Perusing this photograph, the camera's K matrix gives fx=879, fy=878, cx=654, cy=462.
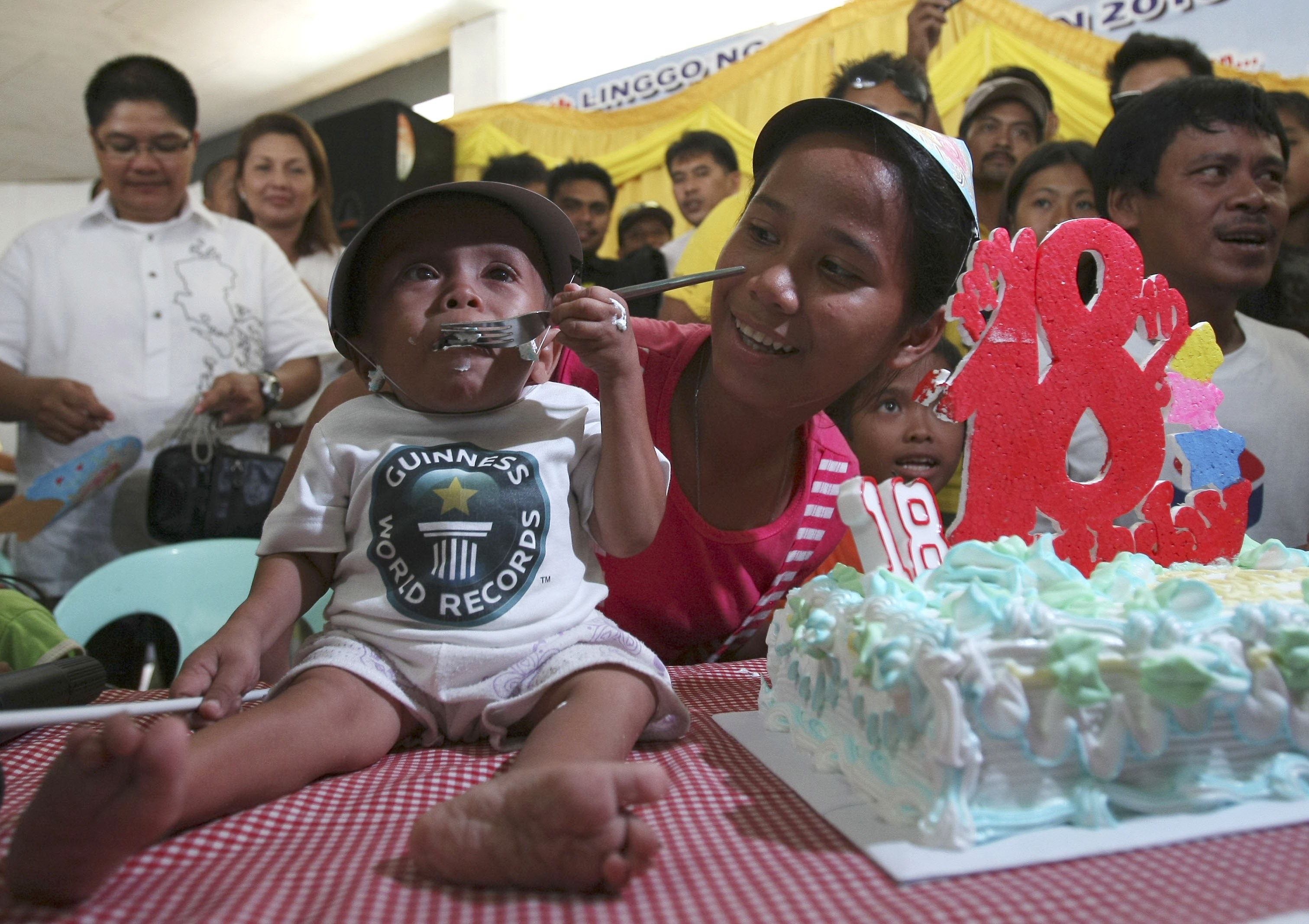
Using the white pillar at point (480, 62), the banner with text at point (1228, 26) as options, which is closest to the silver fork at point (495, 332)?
the banner with text at point (1228, 26)

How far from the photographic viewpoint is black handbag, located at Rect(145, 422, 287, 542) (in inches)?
85.7

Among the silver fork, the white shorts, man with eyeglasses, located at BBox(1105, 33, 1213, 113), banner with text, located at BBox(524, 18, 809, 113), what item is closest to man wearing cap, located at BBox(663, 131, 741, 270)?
banner with text, located at BBox(524, 18, 809, 113)

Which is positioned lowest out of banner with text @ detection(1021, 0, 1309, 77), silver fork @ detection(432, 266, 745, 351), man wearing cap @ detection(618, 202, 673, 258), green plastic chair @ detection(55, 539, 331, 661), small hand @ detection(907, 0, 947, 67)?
green plastic chair @ detection(55, 539, 331, 661)

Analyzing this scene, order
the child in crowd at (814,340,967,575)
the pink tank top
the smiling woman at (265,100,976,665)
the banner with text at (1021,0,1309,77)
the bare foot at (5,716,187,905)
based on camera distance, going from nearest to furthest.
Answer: the bare foot at (5,716,187,905) → the smiling woman at (265,100,976,665) → the pink tank top → the child in crowd at (814,340,967,575) → the banner with text at (1021,0,1309,77)

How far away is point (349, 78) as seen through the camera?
391 cm

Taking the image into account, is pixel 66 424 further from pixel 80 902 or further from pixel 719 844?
pixel 719 844

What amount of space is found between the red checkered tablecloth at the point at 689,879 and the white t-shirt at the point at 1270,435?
141 centimetres

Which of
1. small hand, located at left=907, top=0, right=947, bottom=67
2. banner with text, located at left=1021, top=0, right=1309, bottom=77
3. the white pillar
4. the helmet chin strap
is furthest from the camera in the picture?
the white pillar

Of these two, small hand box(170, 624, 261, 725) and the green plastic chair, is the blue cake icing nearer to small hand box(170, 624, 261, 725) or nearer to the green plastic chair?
small hand box(170, 624, 261, 725)

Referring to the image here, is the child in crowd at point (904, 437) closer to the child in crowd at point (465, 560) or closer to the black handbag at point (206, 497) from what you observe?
the child in crowd at point (465, 560)

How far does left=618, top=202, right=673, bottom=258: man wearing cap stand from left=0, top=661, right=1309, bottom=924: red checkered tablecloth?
92.8 inches

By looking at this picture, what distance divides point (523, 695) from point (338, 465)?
→ 289 millimetres

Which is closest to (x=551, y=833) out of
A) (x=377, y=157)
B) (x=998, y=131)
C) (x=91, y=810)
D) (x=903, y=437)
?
(x=91, y=810)

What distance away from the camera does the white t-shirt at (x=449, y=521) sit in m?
0.76
